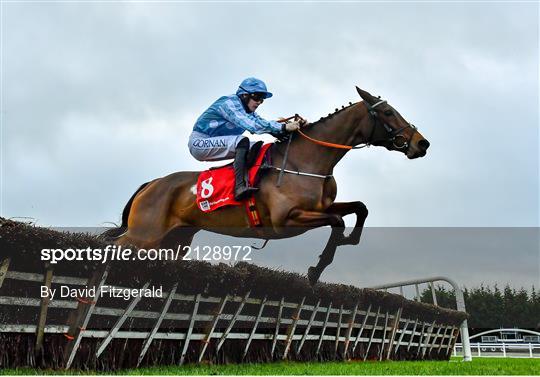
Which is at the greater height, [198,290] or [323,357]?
[198,290]

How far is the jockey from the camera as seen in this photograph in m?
5.61

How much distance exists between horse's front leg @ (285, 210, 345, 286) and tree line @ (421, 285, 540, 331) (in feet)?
23.1

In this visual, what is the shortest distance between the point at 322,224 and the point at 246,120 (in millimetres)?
1159

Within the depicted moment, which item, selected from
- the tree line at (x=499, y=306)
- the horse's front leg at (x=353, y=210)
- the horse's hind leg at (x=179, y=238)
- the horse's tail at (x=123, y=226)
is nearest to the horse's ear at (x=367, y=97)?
the horse's front leg at (x=353, y=210)

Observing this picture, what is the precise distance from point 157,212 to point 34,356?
5.99 ft

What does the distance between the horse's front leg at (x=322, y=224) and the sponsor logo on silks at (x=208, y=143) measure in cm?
105

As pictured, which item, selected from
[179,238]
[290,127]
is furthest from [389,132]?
[179,238]

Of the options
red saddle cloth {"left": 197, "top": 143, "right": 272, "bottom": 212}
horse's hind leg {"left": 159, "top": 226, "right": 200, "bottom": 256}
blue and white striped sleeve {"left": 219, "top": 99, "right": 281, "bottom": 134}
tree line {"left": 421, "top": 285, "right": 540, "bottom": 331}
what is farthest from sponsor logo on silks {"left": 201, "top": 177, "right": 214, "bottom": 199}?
tree line {"left": 421, "top": 285, "right": 540, "bottom": 331}

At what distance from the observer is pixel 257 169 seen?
19.0 ft

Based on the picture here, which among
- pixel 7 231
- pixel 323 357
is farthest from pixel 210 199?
pixel 323 357

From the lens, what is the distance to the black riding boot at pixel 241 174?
5.64 metres

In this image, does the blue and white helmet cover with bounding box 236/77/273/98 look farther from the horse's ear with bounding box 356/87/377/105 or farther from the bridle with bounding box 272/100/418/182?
the horse's ear with bounding box 356/87/377/105

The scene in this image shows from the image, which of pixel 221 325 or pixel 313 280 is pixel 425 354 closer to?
pixel 221 325

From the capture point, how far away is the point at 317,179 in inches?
224
